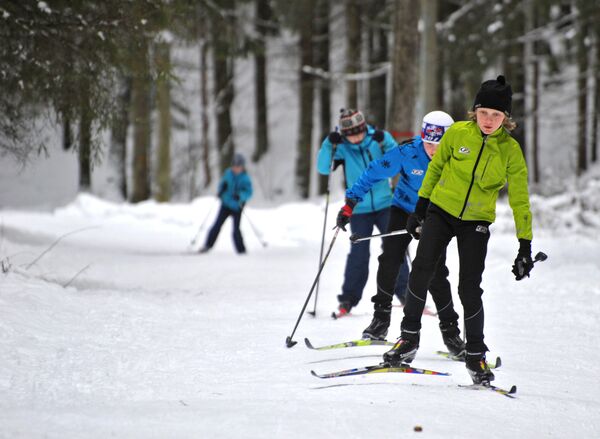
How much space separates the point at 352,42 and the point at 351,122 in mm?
15511

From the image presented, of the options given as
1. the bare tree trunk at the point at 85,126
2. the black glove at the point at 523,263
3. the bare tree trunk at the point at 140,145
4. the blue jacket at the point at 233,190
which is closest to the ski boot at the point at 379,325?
the black glove at the point at 523,263

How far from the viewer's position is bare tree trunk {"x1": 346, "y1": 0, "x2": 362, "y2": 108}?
21.2 m

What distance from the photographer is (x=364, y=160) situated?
275 inches

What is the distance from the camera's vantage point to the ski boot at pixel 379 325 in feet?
18.4

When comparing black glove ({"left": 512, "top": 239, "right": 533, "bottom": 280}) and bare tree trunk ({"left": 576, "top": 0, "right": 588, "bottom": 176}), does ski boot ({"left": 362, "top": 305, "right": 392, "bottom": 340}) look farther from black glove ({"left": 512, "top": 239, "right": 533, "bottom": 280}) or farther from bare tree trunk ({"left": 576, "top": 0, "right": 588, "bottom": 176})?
bare tree trunk ({"left": 576, "top": 0, "right": 588, "bottom": 176})

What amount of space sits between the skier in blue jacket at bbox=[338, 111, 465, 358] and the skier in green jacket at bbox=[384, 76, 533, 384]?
0.65m

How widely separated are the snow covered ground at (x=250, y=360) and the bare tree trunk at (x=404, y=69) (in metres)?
2.95

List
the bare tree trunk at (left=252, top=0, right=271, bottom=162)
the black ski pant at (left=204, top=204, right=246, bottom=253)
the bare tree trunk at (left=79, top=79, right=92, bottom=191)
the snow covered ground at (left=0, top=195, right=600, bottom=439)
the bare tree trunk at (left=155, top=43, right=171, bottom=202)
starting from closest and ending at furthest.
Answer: the snow covered ground at (left=0, top=195, right=600, bottom=439) < the bare tree trunk at (left=79, top=79, right=92, bottom=191) < the black ski pant at (left=204, top=204, right=246, bottom=253) < the bare tree trunk at (left=155, top=43, right=171, bottom=202) < the bare tree trunk at (left=252, top=0, right=271, bottom=162)

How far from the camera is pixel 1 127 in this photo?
721cm

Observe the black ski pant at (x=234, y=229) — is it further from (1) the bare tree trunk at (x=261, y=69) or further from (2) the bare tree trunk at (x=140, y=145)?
(1) the bare tree trunk at (x=261, y=69)

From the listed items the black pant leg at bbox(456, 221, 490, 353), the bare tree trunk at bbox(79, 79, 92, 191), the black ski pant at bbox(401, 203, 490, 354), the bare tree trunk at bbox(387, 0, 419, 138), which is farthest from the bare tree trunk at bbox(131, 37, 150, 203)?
the black pant leg at bbox(456, 221, 490, 353)

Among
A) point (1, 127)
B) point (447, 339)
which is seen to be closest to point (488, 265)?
point (447, 339)

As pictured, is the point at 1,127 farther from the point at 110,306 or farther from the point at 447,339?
the point at 447,339

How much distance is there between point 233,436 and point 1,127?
17.3 feet
